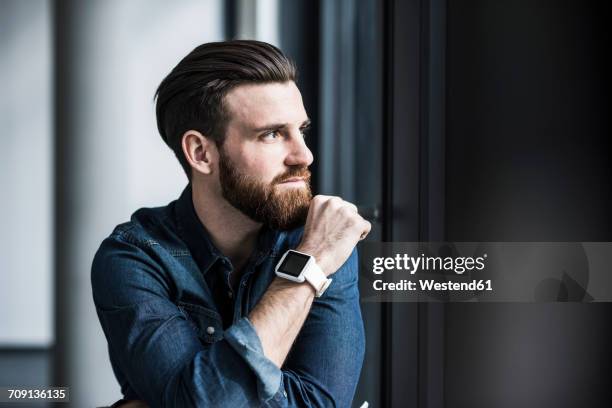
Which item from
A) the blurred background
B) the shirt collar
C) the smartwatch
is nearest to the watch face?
the smartwatch

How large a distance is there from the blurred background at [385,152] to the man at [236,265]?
1.11ft

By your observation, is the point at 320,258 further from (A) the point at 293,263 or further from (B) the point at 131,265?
(B) the point at 131,265

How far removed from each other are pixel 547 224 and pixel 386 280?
0.36m

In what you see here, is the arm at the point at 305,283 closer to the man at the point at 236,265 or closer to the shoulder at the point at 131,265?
the man at the point at 236,265

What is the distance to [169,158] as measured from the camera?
1.55 m

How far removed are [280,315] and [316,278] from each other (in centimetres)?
8

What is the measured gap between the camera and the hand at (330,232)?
1.04 metres

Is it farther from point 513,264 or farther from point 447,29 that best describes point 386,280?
point 447,29

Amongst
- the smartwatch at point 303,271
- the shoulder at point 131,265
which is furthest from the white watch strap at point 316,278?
the shoulder at point 131,265

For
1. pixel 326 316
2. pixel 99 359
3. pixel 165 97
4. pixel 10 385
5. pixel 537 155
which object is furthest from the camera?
pixel 99 359

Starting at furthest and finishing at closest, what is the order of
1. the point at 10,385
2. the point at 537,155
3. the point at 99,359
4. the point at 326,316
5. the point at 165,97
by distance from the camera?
the point at 99,359 < the point at 10,385 < the point at 537,155 < the point at 165,97 < the point at 326,316

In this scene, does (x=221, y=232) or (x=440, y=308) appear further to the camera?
(x=440, y=308)

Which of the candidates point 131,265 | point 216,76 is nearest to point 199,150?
point 216,76

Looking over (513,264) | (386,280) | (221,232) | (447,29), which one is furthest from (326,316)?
(447,29)
